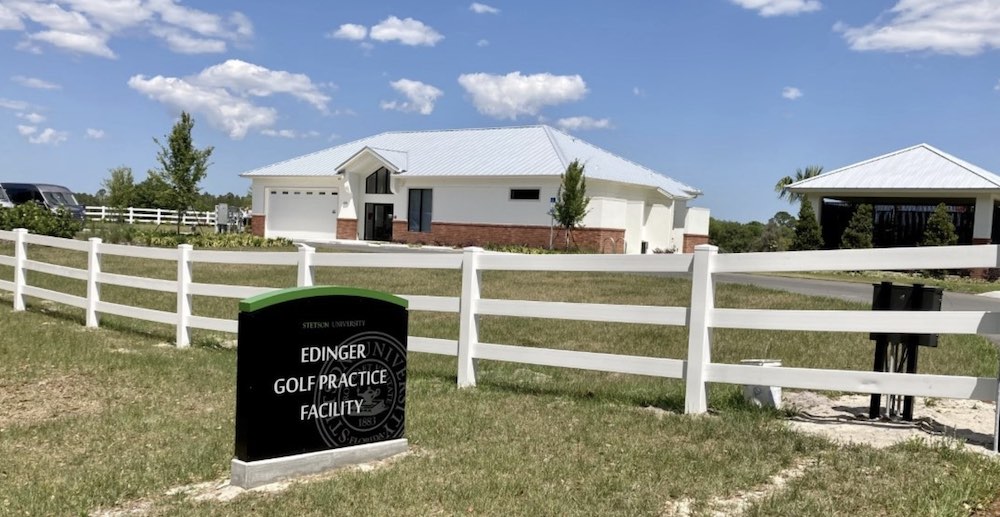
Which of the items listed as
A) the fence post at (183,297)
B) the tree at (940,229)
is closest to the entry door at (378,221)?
the tree at (940,229)

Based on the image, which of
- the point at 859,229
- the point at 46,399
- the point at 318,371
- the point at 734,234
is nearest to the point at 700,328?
the point at 318,371

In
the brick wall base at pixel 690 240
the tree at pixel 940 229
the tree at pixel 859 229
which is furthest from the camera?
the brick wall base at pixel 690 240

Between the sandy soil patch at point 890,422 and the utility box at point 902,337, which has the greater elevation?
the utility box at point 902,337

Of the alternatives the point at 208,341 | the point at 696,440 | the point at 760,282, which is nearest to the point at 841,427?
the point at 696,440

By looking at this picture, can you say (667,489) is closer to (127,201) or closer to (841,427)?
(841,427)

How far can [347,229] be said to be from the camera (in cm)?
4091

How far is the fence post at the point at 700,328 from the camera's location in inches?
247

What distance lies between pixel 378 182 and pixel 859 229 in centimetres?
2242

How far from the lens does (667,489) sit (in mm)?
4520

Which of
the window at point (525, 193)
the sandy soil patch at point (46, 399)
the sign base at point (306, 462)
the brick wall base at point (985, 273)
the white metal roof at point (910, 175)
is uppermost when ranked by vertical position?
the white metal roof at point (910, 175)

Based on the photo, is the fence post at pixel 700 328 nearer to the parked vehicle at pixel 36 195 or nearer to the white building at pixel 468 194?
the white building at pixel 468 194

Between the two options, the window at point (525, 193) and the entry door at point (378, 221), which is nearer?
the window at point (525, 193)

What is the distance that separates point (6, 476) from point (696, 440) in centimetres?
461

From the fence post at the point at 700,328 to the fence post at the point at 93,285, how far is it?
9.44 m
